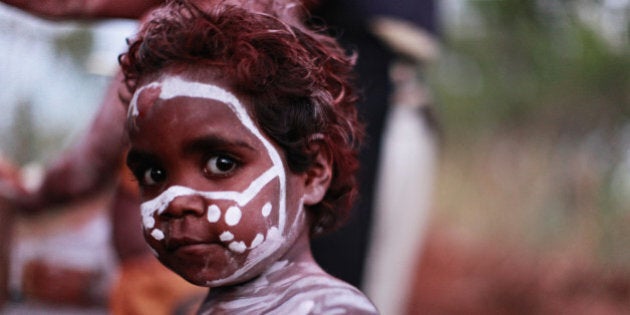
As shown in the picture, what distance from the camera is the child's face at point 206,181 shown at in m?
0.93

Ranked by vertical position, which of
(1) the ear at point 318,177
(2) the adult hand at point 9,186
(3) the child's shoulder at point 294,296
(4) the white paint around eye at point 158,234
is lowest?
(2) the adult hand at point 9,186

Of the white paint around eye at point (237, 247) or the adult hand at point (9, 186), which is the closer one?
the white paint around eye at point (237, 247)

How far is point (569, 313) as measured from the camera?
6016 mm

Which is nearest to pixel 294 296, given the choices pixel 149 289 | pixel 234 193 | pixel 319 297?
pixel 319 297

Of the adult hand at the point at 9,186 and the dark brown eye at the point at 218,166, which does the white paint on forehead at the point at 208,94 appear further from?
the adult hand at the point at 9,186

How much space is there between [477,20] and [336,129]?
536 cm

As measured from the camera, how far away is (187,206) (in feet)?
3.04

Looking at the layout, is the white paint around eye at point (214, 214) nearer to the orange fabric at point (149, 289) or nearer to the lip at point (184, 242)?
the lip at point (184, 242)

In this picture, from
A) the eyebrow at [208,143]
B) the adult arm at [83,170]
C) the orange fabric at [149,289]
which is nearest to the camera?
the eyebrow at [208,143]

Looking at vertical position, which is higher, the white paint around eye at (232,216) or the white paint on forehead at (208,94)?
the white paint on forehead at (208,94)

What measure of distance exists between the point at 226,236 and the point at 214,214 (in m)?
0.03

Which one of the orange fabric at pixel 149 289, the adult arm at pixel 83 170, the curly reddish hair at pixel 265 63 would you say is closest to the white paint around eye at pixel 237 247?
the curly reddish hair at pixel 265 63

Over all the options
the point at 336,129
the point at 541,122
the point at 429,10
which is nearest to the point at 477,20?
the point at 541,122

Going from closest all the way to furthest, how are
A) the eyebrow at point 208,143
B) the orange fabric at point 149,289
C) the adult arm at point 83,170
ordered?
the eyebrow at point 208,143 → the orange fabric at point 149,289 → the adult arm at point 83,170
